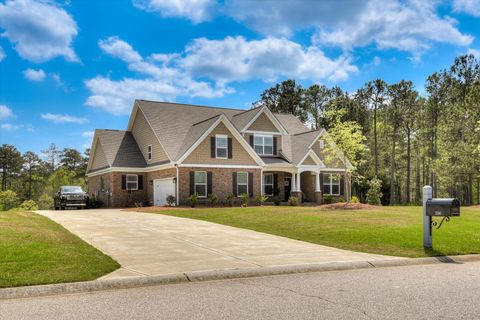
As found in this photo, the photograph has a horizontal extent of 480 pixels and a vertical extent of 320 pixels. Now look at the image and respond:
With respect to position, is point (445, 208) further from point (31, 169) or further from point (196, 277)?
point (31, 169)

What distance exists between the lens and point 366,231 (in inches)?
584

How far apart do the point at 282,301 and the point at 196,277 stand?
6.75 feet

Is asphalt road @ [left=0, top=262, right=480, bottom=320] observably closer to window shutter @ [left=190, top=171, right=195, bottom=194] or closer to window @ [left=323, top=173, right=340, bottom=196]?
window shutter @ [left=190, top=171, right=195, bottom=194]

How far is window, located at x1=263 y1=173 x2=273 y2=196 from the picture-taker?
3569cm

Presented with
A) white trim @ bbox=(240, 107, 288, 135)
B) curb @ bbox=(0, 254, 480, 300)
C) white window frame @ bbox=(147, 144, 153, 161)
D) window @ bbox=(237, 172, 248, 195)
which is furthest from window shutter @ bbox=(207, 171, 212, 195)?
curb @ bbox=(0, 254, 480, 300)

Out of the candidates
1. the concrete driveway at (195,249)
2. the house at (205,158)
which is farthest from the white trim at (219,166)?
the concrete driveway at (195,249)

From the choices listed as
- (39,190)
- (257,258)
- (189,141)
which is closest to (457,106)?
(189,141)

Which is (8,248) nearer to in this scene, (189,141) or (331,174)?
(189,141)

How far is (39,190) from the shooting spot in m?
69.9

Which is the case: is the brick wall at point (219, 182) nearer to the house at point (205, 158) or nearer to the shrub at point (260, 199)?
the house at point (205, 158)

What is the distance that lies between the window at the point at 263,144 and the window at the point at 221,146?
13.5 feet

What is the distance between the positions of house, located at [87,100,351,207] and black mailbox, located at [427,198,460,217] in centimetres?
1701

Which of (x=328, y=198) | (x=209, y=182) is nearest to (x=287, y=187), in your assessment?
(x=328, y=198)

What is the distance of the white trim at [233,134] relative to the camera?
3052 cm
